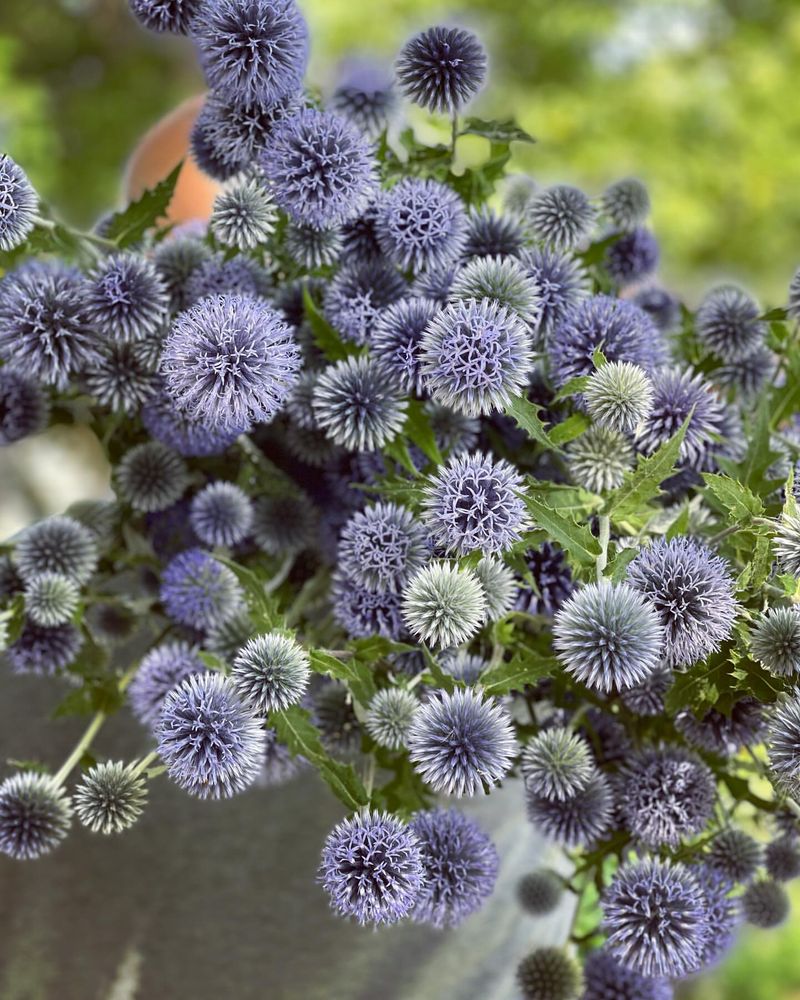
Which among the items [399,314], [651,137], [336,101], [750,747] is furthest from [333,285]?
[651,137]

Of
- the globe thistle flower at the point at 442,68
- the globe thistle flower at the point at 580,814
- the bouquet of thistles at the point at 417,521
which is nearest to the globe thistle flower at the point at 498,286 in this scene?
the bouquet of thistles at the point at 417,521

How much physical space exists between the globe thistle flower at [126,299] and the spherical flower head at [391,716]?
0.20 metres

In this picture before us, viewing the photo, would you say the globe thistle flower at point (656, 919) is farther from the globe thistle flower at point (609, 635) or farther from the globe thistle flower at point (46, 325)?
the globe thistle flower at point (46, 325)

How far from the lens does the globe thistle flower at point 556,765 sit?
1.40ft

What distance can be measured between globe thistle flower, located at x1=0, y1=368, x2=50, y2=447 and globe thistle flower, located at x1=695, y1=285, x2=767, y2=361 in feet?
1.16

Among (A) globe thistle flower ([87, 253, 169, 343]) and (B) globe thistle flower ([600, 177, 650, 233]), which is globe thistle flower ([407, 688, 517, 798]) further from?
(B) globe thistle flower ([600, 177, 650, 233])

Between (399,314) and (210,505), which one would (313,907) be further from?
(399,314)

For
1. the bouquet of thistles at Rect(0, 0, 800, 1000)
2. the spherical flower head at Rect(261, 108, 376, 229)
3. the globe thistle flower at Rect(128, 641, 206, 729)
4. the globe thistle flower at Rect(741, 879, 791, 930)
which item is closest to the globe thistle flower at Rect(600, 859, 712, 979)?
the bouquet of thistles at Rect(0, 0, 800, 1000)

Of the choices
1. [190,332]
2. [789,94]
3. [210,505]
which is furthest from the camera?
[789,94]

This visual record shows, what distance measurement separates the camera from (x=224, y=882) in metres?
0.58

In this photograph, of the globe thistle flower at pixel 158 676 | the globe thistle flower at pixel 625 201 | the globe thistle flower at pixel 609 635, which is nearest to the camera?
the globe thistle flower at pixel 609 635

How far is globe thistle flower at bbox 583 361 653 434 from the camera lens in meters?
0.42

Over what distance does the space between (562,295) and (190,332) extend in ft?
0.59

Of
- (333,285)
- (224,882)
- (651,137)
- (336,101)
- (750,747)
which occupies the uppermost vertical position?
(651,137)
